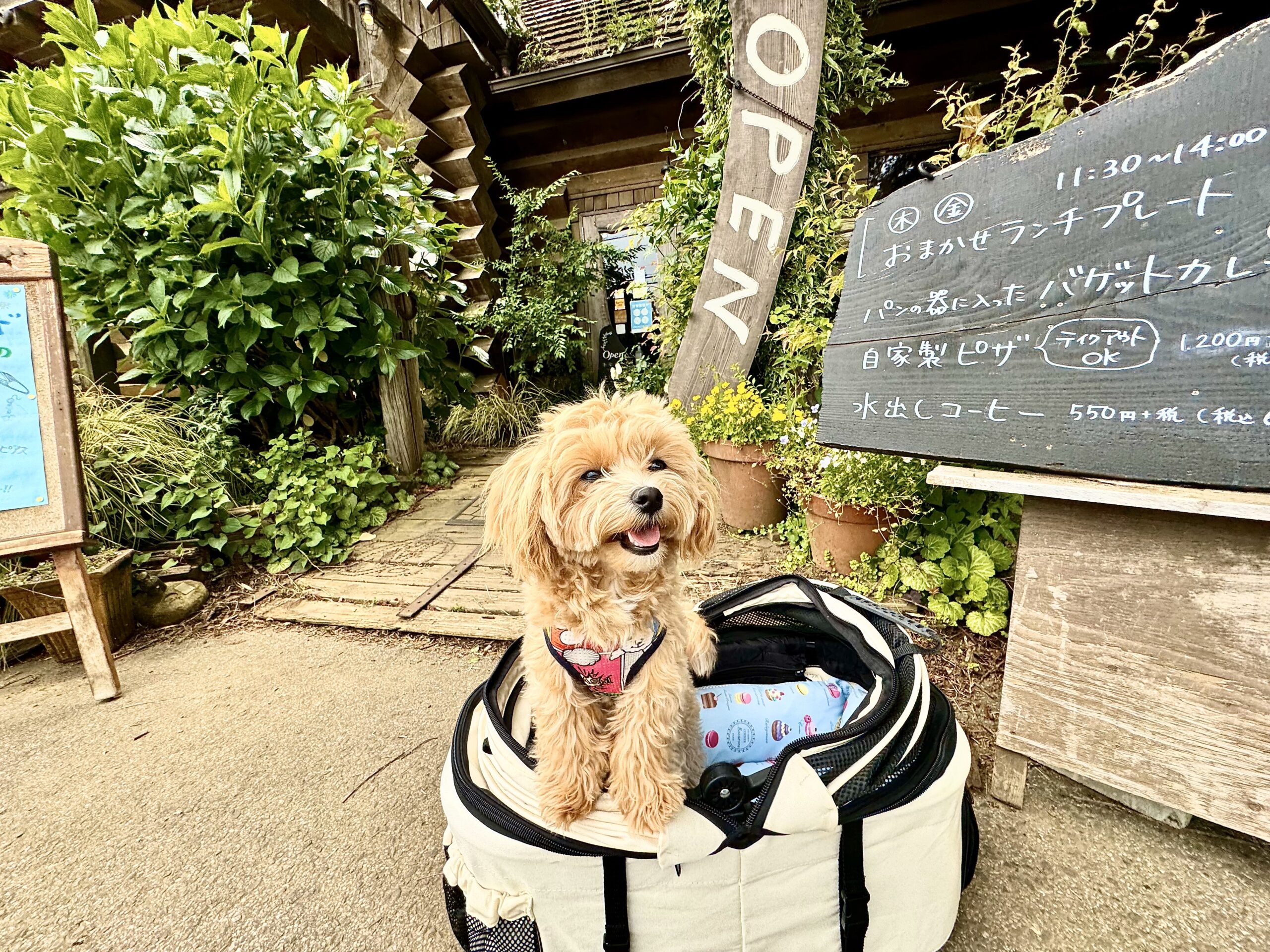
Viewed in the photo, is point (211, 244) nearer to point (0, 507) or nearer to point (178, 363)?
point (178, 363)

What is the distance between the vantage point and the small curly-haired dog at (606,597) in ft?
4.10

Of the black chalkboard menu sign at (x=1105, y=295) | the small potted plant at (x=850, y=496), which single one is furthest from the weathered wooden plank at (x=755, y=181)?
the black chalkboard menu sign at (x=1105, y=295)

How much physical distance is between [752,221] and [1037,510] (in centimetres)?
260

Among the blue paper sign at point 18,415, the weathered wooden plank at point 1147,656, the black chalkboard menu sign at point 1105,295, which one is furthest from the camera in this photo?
the blue paper sign at point 18,415

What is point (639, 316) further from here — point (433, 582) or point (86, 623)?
point (86, 623)

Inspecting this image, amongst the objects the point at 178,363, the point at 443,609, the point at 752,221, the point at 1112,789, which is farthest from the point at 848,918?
the point at 178,363

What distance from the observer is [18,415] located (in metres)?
2.27

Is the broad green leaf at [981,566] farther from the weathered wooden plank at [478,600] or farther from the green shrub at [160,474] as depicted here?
the green shrub at [160,474]

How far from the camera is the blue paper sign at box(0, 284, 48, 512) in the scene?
7.33ft

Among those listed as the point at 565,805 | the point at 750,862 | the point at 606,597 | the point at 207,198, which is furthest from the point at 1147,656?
the point at 207,198

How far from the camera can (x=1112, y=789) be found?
1.57 meters

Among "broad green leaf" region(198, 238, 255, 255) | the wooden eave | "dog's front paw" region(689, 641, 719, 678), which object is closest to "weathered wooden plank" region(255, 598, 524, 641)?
"dog's front paw" region(689, 641, 719, 678)

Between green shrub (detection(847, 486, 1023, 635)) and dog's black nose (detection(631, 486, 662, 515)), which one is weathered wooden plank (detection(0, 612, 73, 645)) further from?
green shrub (detection(847, 486, 1023, 635))

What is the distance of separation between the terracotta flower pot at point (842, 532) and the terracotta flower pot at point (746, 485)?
52 cm
